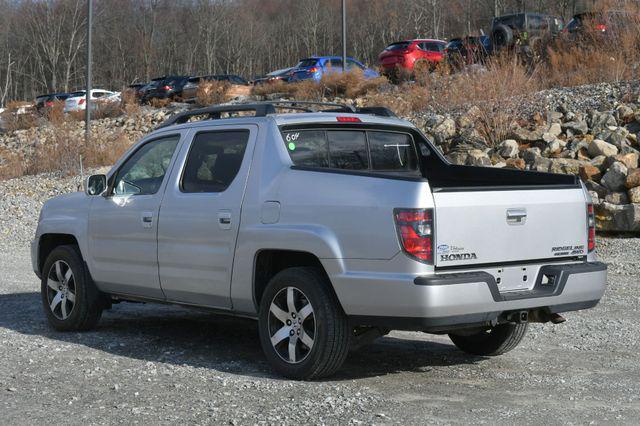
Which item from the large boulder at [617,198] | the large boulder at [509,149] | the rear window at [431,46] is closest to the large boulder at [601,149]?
the large boulder at [509,149]

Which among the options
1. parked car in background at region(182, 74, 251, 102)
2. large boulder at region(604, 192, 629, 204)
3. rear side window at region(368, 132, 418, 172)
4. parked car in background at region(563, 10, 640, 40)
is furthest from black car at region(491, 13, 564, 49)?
rear side window at region(368, 132, 418, 172)

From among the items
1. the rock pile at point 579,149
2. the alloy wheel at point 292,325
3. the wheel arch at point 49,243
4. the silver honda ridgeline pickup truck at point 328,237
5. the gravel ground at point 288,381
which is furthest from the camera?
the rock pile at point 579,149

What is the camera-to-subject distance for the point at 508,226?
6355mm

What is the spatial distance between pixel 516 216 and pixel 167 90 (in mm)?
36349

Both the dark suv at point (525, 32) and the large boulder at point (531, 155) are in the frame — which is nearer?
the large boulder at point (531, 155)

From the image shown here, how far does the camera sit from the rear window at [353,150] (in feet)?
23.6

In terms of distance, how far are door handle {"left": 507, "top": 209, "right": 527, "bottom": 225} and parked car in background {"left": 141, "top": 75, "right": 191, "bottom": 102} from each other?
117 ft

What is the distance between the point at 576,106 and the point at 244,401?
14.5 metres

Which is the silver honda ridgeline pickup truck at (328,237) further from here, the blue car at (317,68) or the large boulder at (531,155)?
the blue car at (317,68)

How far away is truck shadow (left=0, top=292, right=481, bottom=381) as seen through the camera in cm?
729

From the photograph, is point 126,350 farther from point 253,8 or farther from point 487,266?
point 253,8

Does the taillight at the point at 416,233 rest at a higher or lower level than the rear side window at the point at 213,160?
lower

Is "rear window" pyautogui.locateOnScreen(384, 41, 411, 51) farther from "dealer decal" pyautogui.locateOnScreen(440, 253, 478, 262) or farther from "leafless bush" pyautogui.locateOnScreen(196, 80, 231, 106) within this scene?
"dealer decal" pyautogui.locateOnScreen(440, 253, 478, 262)

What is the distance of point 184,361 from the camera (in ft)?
24.3
